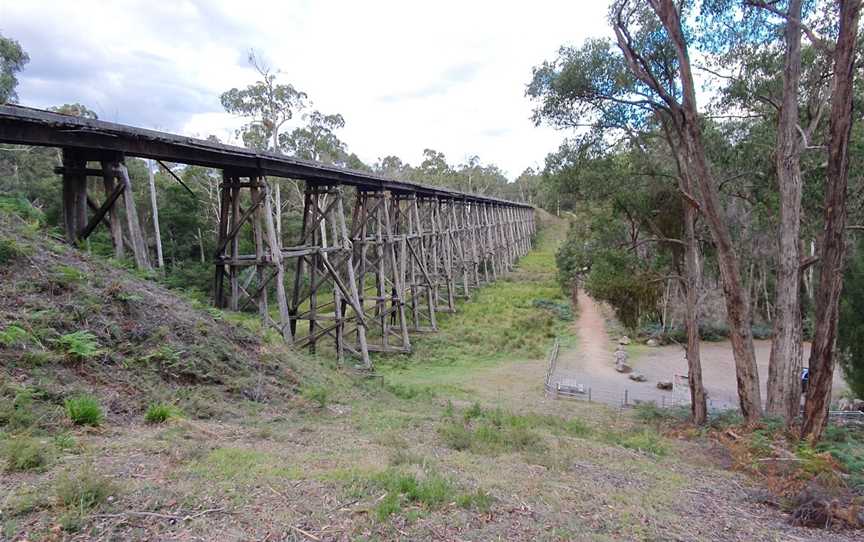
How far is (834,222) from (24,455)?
25.4ft

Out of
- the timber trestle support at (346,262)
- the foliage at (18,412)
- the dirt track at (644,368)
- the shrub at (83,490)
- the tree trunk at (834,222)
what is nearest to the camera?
the shrub at (83,490)

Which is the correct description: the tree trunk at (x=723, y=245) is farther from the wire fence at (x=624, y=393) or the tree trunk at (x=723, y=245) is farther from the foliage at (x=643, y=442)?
the wire fence at (x=624, y=393)

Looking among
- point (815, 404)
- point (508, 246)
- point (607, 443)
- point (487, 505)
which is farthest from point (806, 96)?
point (508, 246)

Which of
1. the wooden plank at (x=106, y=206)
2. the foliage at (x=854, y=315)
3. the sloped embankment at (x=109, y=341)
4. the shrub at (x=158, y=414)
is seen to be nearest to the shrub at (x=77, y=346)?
the sloped embankment at (x=109, y=341)

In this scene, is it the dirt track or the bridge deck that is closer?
the bridge deck

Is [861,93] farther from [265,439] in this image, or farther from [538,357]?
[265,439]

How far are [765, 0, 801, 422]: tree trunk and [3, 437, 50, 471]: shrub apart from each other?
29.3 ft

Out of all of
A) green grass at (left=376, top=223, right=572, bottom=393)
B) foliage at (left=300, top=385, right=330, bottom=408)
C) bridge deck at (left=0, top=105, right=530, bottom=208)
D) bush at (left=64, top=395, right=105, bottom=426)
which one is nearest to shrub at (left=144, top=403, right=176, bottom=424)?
bush at (left=64, top=395, right=105, bottom=426)

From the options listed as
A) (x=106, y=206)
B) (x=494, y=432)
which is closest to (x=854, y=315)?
(x=494, y=432)

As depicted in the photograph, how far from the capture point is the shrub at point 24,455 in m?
2.62

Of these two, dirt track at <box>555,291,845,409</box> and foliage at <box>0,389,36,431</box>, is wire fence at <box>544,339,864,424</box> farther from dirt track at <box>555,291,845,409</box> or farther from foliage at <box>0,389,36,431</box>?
foliage at <box>0,389,36,431</box>

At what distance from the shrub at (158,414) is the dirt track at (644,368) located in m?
9.76

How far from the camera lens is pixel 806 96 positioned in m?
8.98

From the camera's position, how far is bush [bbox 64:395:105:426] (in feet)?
11.4
